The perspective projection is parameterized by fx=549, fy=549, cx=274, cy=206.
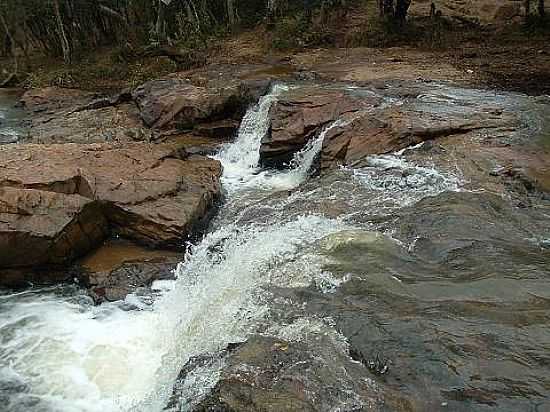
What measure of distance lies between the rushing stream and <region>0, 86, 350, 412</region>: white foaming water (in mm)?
18

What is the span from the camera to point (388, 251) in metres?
5.83

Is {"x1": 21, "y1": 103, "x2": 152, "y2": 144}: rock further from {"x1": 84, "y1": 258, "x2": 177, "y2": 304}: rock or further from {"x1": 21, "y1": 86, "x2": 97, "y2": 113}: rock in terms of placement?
{"x1": 84, "y1": 258, "x2": 177, "y2": 304}: rock

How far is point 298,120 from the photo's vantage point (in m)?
10.4

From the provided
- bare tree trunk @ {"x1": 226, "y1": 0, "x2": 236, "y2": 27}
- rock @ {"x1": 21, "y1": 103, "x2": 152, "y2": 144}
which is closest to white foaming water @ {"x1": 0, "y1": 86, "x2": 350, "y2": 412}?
rock @ {"x1": 21, "y1": 103, "x2": 152, "y2": 144}

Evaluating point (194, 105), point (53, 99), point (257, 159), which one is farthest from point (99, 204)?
point (53, 99)

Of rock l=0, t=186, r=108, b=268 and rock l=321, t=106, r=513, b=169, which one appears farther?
rock l=321, t=106, r=513, b=169

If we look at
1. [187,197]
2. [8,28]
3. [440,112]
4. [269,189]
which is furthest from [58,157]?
[8,28]

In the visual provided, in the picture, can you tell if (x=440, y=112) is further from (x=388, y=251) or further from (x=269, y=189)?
(x=388, y=251)

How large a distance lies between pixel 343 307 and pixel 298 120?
597 centimetres

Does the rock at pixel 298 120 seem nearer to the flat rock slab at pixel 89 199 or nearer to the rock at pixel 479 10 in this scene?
the flat rock slab at pixel 89 199

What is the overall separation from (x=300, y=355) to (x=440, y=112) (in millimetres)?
6451

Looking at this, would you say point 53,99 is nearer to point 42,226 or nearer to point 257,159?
point 257,159

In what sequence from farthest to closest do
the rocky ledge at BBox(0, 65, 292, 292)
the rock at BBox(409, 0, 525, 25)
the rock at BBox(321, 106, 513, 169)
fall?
the rock at BBox(409, 0, 525, 25), the rock at BBox(321, 106, 513, 169), the rocky ledge at BBox(0, 65, 292, 292)

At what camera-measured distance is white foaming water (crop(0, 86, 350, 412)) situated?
5.24 metres
